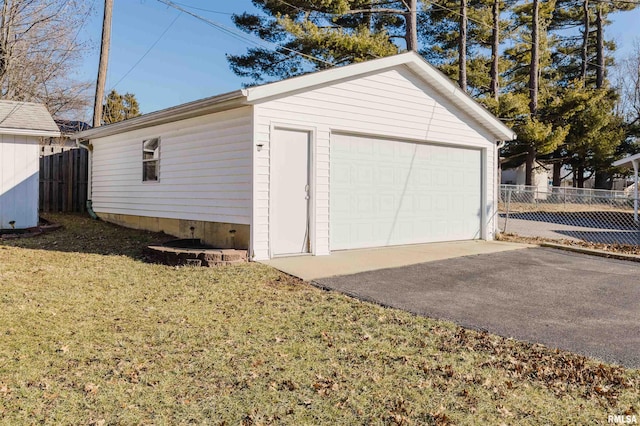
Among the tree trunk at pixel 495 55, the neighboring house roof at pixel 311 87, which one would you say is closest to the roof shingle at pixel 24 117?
the neighboring house roof at pixel 311 87

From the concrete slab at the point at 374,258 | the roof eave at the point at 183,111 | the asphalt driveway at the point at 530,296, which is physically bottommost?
the asphalt driveway at the point at 530,296

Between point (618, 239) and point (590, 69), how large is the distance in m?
24.3

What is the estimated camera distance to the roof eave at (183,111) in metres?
7.54

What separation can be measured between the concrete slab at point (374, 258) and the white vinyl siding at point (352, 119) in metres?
0.49

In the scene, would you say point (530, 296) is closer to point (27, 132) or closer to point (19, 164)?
point (27, 132)

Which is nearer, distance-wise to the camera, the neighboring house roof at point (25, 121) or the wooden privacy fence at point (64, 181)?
the neighboring house roof at point (25, 121)

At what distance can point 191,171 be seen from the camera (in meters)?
9.26

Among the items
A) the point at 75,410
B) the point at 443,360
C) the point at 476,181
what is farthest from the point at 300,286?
the point at 476,181

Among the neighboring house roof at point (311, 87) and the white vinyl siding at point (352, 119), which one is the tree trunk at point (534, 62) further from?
the white vinyl siding at point (352, 119)

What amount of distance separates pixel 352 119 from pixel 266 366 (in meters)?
6.23

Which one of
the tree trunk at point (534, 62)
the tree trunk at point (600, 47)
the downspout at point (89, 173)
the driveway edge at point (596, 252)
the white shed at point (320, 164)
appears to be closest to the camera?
the white shed at point (320, 164)

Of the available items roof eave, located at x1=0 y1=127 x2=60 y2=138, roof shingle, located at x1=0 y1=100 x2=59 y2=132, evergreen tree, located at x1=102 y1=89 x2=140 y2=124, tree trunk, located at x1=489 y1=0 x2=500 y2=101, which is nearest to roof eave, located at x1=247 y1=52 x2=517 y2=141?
roof eave, located at x1=0 y1=127 x2=60 y2=138

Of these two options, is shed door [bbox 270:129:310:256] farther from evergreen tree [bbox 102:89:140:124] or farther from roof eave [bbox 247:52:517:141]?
evergreen tree [bbox 102:89:140:124]

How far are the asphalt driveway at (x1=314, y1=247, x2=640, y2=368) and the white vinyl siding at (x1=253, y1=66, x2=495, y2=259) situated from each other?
186 centimetres
